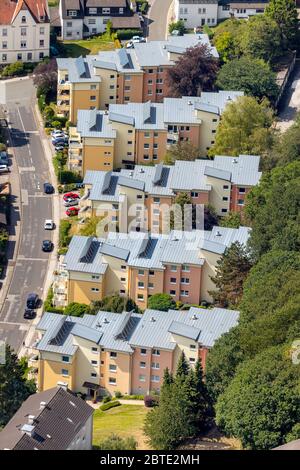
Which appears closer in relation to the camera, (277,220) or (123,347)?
(123,347)

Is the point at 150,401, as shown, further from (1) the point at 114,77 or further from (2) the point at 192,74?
(1) the point at 114,77

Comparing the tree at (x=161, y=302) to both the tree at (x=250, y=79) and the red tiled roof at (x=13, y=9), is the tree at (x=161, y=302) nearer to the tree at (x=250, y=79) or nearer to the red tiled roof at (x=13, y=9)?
the tree at (x=250, y=79)

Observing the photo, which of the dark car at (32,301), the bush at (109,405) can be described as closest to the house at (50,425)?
the bush at (109,405)

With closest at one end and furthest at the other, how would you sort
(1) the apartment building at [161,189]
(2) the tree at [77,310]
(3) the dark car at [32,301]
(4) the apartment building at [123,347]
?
(4) the apartment building at [123,347], (2) the tree at [77,310], (3) the dark car at [32,301], (1) the apartment building at [161,189]

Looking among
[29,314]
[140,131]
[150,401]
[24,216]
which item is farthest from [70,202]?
[150,401]

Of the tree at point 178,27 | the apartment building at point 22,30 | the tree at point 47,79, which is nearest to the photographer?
the tree at point 47,79
